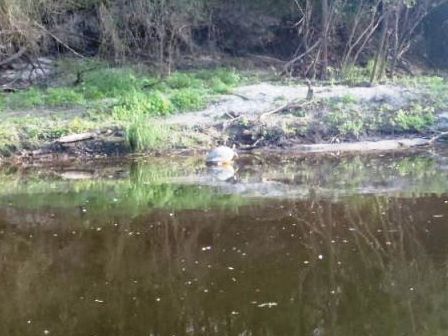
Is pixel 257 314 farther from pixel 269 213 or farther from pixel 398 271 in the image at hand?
pixel 269 213

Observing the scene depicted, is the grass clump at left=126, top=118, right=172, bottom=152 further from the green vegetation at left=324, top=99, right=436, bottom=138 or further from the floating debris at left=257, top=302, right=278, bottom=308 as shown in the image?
the floating debris at left=257, top=302, right=278, bottom=308

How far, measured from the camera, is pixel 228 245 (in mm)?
8141

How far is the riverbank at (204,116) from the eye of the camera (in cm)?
1333

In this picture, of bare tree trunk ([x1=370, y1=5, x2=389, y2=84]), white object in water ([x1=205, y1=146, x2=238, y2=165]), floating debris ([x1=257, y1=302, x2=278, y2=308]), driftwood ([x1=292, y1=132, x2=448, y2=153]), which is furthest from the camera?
bare tree trunk ([x1=370, y1=5, x2=389, y2=84])

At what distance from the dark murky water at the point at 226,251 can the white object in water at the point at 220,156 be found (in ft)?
1.57

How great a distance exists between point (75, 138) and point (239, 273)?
688 cm

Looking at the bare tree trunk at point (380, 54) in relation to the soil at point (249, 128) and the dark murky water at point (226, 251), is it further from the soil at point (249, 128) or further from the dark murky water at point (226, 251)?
the dark murky water at point (226, 251)

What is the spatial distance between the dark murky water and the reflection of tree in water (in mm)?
20

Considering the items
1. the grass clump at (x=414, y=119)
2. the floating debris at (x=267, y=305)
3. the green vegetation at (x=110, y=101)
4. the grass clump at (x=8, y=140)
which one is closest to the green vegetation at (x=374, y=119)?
the grass clump at (x=414, y=119)

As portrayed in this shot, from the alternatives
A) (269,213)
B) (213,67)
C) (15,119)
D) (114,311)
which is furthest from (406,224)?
(213,67)

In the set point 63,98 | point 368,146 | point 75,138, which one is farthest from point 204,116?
point 368,146

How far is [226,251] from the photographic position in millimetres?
7926

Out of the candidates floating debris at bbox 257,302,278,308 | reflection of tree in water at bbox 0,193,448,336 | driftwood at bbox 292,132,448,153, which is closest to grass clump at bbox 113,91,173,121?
driftwood at bbox 292,132,448,153

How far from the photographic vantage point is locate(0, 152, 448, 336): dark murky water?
20.2 ft
